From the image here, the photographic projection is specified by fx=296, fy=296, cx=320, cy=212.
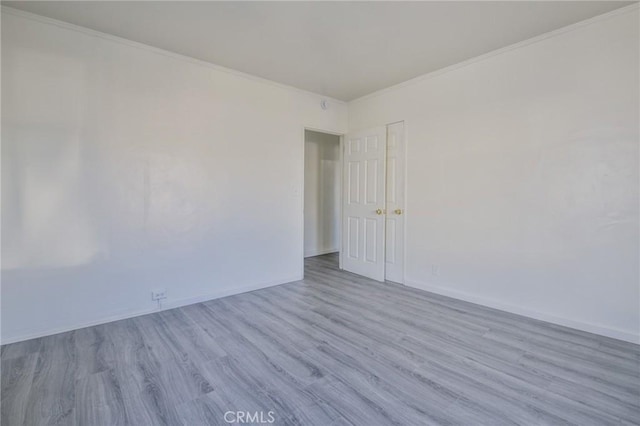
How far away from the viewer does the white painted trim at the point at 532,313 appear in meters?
2.54

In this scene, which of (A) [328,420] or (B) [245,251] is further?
(B) [245,251]

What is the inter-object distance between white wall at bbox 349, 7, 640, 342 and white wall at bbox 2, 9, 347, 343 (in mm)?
2137

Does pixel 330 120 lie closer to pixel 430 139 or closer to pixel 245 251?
pixel 430 139

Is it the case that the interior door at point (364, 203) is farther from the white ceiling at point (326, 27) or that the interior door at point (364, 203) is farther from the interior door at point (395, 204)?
the white ceiling at point (326, 27)

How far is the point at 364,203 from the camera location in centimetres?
459

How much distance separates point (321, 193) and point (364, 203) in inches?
72.9

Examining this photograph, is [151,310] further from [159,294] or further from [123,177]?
[123,177]

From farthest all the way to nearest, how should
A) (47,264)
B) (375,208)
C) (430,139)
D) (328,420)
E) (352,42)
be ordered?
(375,208), (430,139), (352,42), (47,264), (328,420)

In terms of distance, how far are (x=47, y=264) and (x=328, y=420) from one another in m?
2.74

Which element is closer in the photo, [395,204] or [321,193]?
[395,204]

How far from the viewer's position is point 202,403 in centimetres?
180

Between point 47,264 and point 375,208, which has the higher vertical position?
point 375,208

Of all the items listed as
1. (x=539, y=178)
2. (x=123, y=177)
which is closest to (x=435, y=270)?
(x=539, y=178)

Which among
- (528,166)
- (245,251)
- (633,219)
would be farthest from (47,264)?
(633,219)
